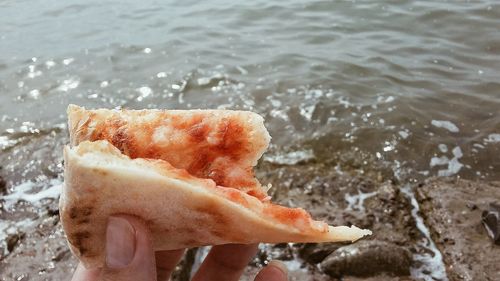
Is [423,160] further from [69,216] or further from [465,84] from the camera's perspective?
[69,216]

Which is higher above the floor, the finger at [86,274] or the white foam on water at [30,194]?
the finger at [86,274]

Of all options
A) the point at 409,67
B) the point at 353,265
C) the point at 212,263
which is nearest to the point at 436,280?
the point at 353,265

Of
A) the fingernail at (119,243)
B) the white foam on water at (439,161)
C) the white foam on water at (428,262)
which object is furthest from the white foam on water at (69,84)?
the fingernail at (119,243)

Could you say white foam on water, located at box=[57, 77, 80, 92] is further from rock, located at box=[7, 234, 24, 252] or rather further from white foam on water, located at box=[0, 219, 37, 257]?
rock, located at box=[7, 234, 24, 252]

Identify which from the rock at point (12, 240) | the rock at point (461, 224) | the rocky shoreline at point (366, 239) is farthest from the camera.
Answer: the rock at point (12, 240)

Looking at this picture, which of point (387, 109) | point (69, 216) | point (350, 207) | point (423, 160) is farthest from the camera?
point (387, 109)

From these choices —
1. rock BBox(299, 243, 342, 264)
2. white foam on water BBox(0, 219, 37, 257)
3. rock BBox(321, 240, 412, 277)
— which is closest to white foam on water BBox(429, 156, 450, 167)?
rock BBox(321, 240, 412, 277)

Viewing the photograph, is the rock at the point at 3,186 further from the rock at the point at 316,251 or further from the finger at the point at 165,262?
the rock at the point at 316,251
